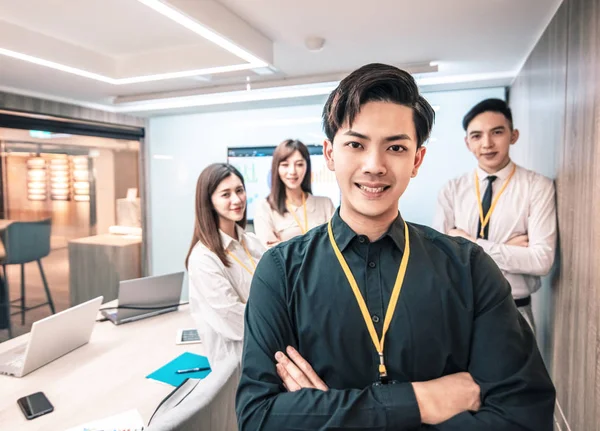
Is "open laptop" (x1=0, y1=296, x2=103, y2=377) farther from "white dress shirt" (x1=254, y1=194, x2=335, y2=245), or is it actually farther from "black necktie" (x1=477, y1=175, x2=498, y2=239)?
"black necktie" (x1=477, y1=175, x2=498, y2=239)

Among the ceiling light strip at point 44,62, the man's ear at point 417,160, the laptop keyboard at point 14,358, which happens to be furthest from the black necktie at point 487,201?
the ceiling light strip at point 44,62

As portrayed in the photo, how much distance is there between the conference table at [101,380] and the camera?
1765 mm

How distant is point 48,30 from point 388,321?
2.99m

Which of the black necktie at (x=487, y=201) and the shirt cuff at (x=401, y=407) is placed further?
the black necktie at (x=487, y=201)

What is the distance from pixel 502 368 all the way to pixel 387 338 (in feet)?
0.91

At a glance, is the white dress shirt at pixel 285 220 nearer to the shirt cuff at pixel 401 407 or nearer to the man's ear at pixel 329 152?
the man's ear at pixel 329 152

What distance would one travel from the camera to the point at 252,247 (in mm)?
2594

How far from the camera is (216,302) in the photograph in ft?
7.06

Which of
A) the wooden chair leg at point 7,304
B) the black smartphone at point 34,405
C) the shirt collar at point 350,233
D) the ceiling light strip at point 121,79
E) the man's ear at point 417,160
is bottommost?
the wooden chair leg at point 7,304

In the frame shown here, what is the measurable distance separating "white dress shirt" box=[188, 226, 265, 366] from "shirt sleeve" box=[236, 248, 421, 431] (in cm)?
102

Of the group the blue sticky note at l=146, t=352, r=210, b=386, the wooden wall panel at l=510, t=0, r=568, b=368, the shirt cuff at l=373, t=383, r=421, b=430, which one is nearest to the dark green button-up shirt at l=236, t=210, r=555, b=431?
the shirt cuff at l=373, t=383, r=421, b=430

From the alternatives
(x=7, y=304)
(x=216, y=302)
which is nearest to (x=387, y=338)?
(x=216, y=302)

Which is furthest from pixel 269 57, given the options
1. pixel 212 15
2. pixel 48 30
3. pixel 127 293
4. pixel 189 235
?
pixel 189 235

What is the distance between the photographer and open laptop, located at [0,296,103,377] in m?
2.07
